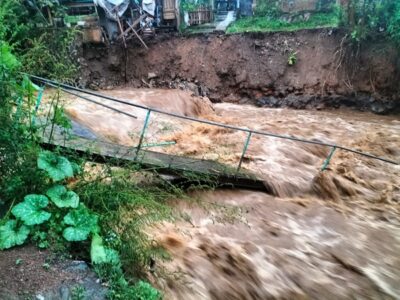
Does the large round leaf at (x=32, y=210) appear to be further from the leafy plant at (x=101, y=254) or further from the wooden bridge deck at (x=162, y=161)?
the wooden bridge deck at (x=162, y=161)

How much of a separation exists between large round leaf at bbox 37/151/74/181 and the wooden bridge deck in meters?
0.55

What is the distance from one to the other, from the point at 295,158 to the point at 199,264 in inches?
176

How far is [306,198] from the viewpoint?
609 cm

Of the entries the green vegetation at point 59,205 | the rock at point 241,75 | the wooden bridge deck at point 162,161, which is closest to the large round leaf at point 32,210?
the green vegetation at point 59,205

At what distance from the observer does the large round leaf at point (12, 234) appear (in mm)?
2893

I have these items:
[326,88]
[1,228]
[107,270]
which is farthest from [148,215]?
[326,88]

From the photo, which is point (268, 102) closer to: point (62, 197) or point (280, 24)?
point (280, 24)

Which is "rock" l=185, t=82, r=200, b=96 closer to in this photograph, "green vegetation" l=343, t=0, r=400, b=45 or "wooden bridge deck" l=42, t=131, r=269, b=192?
"green vegetation" l=343, t=0, r=400, b=45

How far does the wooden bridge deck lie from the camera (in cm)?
425

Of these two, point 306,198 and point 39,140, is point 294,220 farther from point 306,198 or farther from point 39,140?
point 39,140

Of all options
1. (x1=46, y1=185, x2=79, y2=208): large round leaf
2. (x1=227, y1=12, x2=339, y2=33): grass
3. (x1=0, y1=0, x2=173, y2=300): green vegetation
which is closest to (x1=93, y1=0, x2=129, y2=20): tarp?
(x1=227, y1=12, x2=339, y2=33): grass

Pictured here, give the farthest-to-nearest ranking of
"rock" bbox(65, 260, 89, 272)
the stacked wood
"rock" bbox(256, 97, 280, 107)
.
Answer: the stacked wood → "rock" bbox(256, 97, 280, 107) → "rock" bbox(65, 260, 89, 272)

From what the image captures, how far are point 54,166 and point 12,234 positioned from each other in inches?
27.0

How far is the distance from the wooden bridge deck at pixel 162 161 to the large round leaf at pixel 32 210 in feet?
2.82
